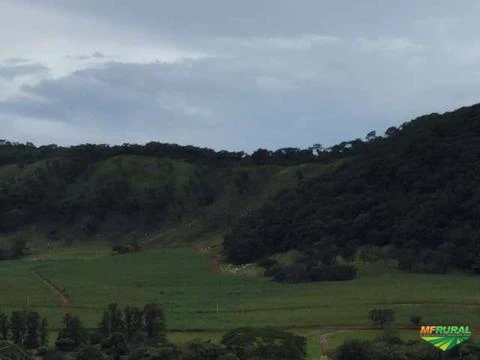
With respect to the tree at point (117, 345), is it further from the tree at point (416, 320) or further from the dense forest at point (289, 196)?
the dense forest at point (289, 196)

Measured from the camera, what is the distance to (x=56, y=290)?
77.1 m

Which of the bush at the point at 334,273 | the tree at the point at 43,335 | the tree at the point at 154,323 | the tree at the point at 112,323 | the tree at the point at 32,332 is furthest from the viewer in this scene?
the bush at the point at 334,273

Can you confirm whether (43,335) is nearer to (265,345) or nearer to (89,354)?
(89,354)

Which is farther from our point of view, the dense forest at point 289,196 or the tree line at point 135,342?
the dense forest at point 289,196

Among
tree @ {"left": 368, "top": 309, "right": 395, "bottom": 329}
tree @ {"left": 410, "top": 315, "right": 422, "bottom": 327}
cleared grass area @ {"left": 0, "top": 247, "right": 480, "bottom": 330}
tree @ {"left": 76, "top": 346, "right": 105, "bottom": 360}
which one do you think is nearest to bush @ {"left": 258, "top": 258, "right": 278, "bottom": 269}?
cleared grass area @ {"left": 0, "top": 247, "right": 480, "bottom": 330}

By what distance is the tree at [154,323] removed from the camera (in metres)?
52.0

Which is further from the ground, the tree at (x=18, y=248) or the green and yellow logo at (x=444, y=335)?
the tree at (x=18, y=248)

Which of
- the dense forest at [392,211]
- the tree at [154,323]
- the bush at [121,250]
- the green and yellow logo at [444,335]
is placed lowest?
the tree at [154,323]

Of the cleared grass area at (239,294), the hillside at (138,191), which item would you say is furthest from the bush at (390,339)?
the hillside at (138,191)

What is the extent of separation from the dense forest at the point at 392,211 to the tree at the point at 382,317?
20.8 metres

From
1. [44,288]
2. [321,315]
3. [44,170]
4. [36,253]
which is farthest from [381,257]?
[44,170]

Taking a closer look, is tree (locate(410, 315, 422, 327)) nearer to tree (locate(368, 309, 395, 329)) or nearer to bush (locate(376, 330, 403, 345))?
tree (locate(368, 309, 395, 329))

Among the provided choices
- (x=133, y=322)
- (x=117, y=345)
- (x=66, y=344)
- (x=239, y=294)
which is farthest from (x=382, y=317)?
(x=239, y=294)

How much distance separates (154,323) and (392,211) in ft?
133
